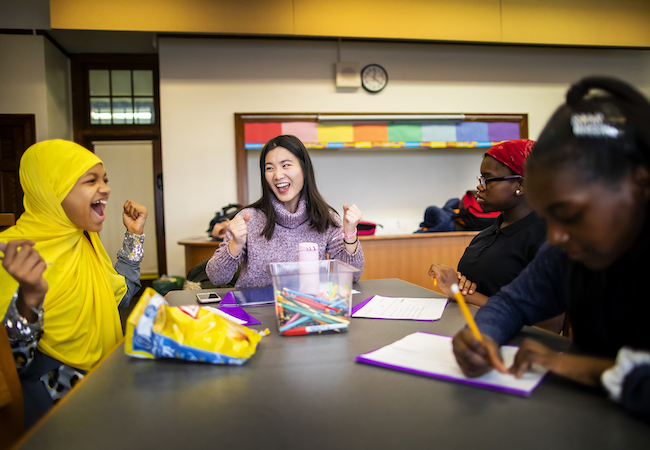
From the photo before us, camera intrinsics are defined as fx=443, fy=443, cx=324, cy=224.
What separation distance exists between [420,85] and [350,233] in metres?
3.31

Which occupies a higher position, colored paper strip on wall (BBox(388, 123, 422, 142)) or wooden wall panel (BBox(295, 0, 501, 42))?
wooden wall panel (BBox(295, 0, 501, 42))

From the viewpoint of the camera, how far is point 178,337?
2.84 feet

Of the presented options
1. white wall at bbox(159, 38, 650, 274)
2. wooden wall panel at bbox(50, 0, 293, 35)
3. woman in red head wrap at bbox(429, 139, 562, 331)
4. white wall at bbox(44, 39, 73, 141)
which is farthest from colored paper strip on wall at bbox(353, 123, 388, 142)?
white wall at bbox(44, 39, 73, 141)

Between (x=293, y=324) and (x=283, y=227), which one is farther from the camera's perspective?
(x=283, y=227)

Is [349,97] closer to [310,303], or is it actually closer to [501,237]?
[501,237]

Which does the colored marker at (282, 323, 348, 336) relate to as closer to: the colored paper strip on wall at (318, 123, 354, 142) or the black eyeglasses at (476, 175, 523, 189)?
the black eyeglasses at (476, 175, 523, 189)

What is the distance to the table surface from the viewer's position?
58 cm

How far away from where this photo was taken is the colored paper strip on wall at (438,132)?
14.9 feet

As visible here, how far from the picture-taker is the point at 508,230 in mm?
1558

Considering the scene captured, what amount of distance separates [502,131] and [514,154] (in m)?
3.45

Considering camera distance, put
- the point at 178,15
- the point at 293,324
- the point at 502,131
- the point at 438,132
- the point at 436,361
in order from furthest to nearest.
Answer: the point at 502,131 → the point at 438,132 → the point at 178,15 → the point at 293,324 → the point at 436,361

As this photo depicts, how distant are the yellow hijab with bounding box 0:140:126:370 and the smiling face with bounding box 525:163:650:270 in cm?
125

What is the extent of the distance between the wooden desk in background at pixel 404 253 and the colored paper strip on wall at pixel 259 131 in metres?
1.13

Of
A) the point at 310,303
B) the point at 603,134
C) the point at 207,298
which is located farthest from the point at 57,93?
the point at 603,134
